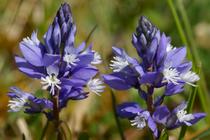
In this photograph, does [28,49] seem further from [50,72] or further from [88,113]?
[88,113]

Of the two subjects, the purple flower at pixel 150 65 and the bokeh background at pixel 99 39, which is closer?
the purple flower at pixel 150 65

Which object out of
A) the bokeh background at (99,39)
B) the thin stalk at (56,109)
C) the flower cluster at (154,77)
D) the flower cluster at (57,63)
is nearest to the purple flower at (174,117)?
the flower cluster at (154,77)

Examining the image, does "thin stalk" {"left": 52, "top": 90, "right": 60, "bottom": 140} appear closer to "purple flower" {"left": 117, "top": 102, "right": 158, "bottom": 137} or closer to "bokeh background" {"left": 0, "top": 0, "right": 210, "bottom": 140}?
"purple flower" {"left": 117, "top": 102, "right": 158, "bottom": 137}

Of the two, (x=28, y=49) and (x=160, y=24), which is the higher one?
(x=160, y=24)

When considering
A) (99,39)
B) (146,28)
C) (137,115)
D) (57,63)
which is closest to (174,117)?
(137,115)

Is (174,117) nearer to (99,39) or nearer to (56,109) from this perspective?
(56,109)

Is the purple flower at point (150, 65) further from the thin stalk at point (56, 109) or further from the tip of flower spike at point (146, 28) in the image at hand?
the thin stalk at point (56, 109)

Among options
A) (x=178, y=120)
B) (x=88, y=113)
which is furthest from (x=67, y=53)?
(x=88, y=113)
